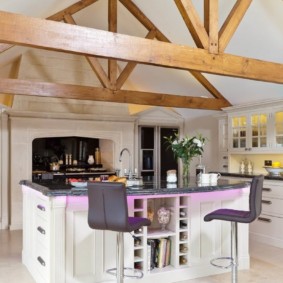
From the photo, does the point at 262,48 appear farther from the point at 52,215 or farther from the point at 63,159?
the point at 63,159

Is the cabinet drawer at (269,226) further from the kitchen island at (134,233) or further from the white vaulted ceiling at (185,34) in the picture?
the white vaulted ceiling at (185,34)

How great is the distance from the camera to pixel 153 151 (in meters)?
8.10

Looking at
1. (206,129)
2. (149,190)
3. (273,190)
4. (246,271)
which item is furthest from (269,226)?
(206,129)

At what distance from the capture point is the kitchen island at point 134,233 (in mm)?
3248

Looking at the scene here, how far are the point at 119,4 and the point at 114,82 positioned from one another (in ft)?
4.79

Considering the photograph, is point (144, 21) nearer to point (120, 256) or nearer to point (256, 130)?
point (256, 130)

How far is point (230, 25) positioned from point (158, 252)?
258cm

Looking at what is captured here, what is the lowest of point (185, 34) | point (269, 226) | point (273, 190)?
point (269, 226)

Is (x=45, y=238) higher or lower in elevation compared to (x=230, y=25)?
lower

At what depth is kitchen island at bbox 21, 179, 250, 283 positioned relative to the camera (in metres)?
3.25

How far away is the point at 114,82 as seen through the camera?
5.91 m

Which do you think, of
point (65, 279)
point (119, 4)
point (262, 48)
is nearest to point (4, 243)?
point (65, 279)

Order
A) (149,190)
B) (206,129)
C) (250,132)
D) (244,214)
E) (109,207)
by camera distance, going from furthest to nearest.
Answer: (206,129) → (250,132) → (149,190) → (244,214) → (109,207)

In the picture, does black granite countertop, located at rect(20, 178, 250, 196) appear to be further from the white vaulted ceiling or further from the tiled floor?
the white vaulted ceiling
